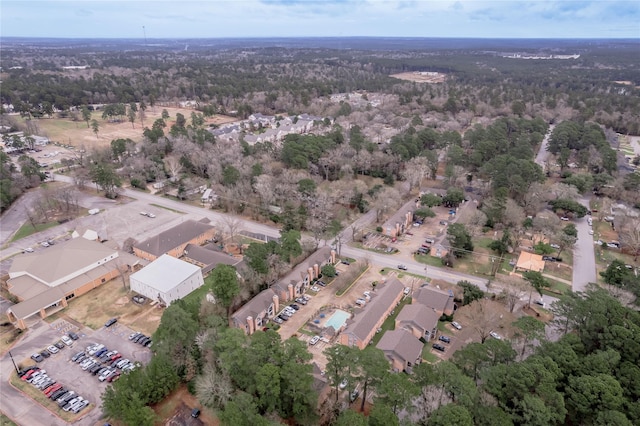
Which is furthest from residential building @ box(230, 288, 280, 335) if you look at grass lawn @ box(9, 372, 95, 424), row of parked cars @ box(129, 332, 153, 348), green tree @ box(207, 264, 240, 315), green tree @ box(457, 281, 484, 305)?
green tree @ box(457, 281, 484, 305)

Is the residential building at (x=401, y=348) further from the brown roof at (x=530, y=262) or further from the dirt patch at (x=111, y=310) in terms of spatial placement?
the dirt patch at (x=111, y=310)

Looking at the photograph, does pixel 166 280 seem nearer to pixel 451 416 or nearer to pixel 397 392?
pixel 397 392

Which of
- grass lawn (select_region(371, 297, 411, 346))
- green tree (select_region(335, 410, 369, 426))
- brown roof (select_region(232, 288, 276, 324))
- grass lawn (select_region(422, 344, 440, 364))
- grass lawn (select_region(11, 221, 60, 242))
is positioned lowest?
grass lawn (select_region(11, 221, 60, 242))

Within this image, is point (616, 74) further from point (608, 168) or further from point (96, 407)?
point (96, 407)

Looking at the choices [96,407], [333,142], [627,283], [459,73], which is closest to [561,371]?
[627,283]

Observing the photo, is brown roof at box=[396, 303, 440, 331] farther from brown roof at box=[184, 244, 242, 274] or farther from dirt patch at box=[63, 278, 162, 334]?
dirt patch at box=[63, 278, 162, 334]

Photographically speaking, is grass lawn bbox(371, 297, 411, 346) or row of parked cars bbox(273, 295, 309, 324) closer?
grass lawn bbox(371, 297, 411, 346)

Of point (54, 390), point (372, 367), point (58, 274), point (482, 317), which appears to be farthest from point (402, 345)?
point (58, 274)
